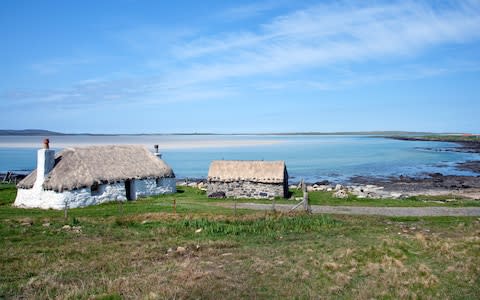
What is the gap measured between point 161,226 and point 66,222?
18.6ft

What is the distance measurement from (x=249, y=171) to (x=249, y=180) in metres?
0.92

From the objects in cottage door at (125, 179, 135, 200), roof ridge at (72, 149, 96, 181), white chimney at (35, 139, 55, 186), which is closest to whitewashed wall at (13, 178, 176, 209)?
white chimney at (35, 139, 55, 186)

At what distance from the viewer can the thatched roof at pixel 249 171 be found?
124 feet

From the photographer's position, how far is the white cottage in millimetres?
32438

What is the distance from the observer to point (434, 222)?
81.5 ft

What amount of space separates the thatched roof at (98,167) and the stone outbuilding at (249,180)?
465cm

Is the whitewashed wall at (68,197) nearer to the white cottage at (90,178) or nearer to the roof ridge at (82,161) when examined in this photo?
the white cottage at (90,178)

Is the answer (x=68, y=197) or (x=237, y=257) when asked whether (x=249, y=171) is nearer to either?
(x=68, y=197)

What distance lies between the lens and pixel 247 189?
38.2m

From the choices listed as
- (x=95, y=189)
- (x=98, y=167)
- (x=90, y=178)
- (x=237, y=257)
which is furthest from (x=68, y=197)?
(x=237, y=257)

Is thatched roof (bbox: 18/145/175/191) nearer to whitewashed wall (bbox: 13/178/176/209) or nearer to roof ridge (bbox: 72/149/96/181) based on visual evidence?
roof ridge (bbox: 72/149/96/181)

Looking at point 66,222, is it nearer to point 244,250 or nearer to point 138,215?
point 138,215

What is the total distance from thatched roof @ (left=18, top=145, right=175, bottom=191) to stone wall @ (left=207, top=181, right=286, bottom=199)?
4703 mm

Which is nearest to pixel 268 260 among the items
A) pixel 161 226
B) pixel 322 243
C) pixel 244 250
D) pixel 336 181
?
pixel 244 250
